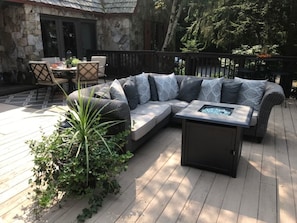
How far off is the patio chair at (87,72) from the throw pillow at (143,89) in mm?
2163

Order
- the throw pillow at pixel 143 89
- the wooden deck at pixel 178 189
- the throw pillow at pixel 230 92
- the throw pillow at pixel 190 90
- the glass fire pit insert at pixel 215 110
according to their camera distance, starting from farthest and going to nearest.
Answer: the throw pillow at pixel 190 90, the throw pillow at pixel 143 89, the throw pillow at pixel 230 92, the glass fire pit insert at pixel 215 110, the wooden deck at pixel 178 189

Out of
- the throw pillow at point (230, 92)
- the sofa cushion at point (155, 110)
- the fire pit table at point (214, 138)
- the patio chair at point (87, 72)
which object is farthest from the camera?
the patio chair at point (87, 72)

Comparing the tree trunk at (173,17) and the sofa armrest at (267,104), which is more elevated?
the tree trunk at (173,17)

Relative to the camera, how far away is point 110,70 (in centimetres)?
859

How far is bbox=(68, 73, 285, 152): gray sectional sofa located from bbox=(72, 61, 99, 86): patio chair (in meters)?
2.16

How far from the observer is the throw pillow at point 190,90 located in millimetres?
4098

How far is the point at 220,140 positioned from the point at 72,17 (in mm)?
7083

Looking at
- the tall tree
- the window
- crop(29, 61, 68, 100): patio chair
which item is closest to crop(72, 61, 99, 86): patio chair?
crop(29, 61, 68, 100): patio chair

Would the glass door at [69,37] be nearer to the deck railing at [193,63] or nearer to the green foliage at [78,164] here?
the deck railing at [193,63]

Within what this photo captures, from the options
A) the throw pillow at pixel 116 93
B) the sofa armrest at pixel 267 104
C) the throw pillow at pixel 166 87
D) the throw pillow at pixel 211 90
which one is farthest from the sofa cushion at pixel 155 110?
the sofa armrest at pixel 267 104

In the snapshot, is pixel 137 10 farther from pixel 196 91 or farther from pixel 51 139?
pixel 51 139

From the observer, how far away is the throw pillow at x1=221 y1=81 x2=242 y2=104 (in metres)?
3.82

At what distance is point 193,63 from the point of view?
6895 millimetres

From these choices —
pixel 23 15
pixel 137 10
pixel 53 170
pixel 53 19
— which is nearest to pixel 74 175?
pixel 53 170
